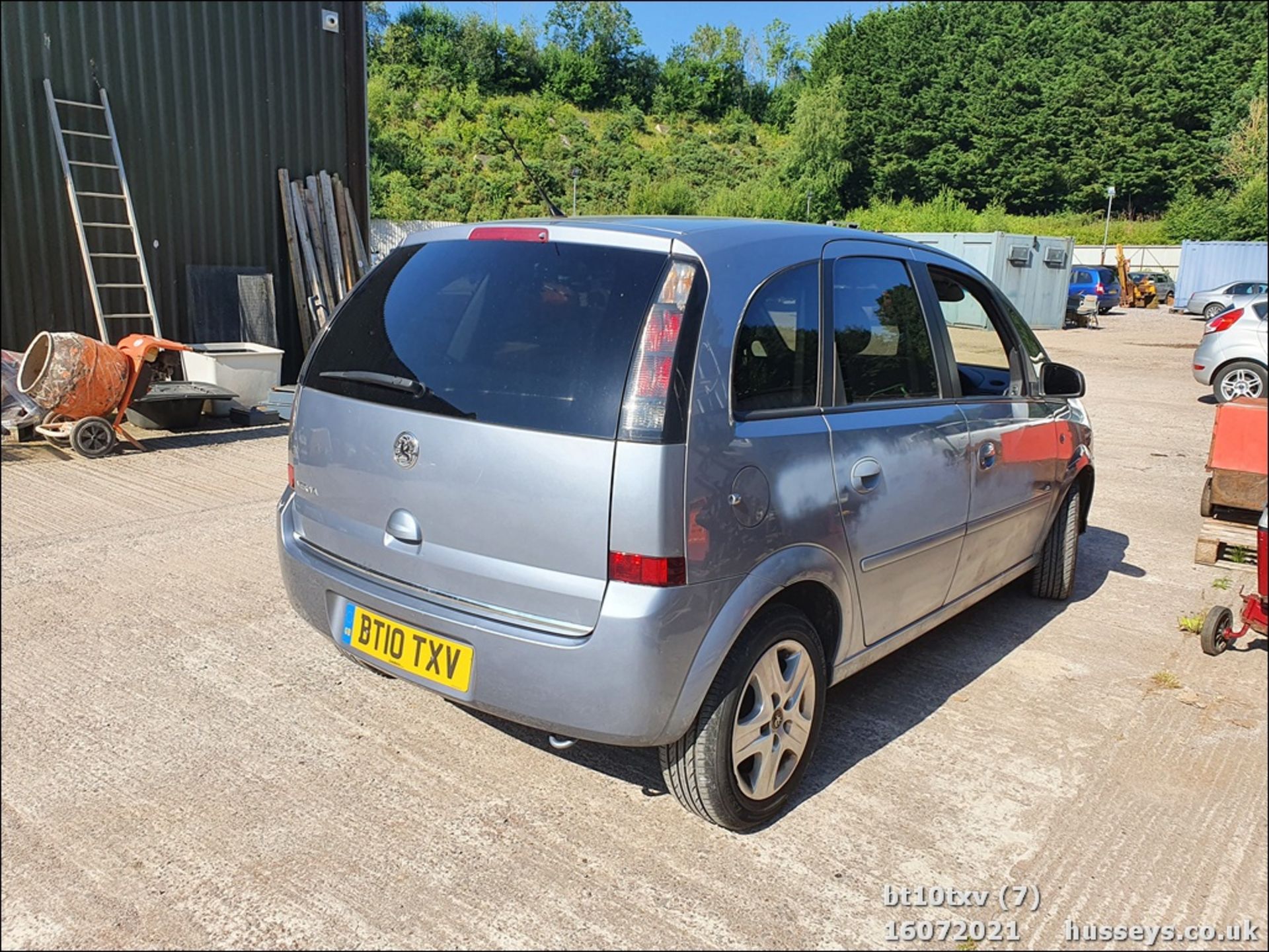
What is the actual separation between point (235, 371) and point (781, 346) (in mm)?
7570

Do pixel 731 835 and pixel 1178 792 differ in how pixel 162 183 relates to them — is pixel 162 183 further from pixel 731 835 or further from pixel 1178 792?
pixel 1178 792

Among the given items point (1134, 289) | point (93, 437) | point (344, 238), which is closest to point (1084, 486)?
point (93, 437)

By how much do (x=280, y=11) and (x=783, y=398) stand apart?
1.70 m

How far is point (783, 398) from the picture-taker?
2.83 m

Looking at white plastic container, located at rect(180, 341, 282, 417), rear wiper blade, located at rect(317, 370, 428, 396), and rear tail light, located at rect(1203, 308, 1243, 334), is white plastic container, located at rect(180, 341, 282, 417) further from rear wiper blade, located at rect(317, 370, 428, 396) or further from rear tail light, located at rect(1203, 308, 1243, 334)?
rear tail light, located at rect(1203, 308, 1243, 334)

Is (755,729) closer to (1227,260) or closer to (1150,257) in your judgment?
(1227,260)

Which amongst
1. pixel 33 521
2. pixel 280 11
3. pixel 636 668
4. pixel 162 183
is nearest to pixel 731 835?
pixel 636 668

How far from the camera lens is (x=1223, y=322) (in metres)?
11.3

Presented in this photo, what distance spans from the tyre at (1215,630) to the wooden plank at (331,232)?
977 centimetres

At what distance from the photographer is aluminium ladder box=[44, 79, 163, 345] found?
8.31m

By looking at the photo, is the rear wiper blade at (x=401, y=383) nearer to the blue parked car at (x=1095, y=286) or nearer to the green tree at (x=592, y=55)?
the green tree at (x=592, y=55)

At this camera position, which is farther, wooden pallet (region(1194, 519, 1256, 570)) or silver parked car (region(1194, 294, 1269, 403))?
silver parked car (region(1194, 294, 1269, 403))

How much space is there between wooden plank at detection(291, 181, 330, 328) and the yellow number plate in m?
9.11

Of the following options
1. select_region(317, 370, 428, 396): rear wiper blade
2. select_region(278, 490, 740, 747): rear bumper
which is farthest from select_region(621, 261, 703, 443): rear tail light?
select_region(317, 370, 428, 396): rear wiper blade
